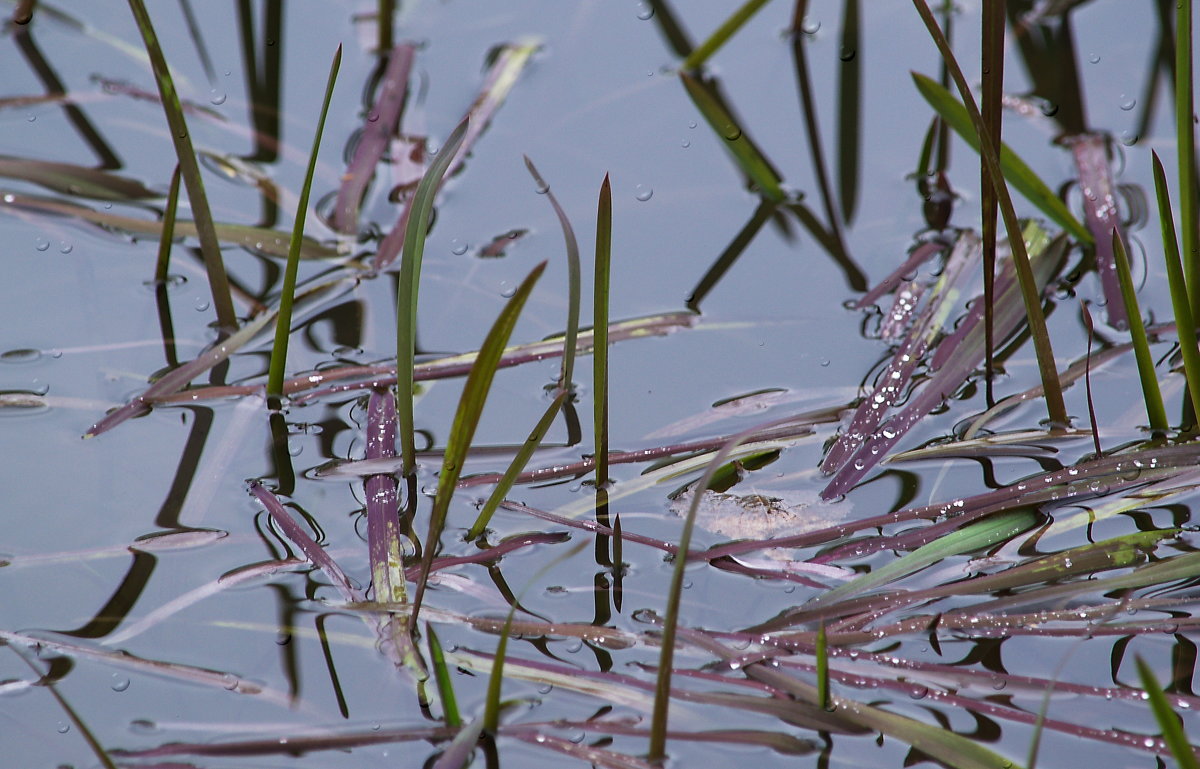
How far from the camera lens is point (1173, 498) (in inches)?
56.4

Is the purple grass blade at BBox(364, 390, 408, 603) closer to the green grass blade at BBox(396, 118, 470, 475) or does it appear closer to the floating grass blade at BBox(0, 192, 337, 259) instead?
the green grass blade at BBox(396, 118, 470, 475)

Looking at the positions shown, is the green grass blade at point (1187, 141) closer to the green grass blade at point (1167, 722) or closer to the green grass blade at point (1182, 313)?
the green grass blade at point (1182, 313)

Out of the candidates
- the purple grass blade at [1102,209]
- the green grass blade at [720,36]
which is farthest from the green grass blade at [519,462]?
the green grass blade at [720,36]

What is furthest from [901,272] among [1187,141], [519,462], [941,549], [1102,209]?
[519,462]

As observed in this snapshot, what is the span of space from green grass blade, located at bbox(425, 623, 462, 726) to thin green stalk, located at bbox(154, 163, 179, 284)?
34.1 inches

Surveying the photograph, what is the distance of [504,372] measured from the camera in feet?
5.56

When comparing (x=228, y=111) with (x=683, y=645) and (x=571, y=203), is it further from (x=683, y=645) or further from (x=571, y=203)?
(x=683, y=645)

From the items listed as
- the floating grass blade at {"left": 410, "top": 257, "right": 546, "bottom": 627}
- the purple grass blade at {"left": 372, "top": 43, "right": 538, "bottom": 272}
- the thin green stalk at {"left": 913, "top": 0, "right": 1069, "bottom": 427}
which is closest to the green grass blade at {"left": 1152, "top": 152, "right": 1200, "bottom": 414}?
the thin green stalk at {"left": 913, "top": 0, "right": 1069, "bottom": 427}

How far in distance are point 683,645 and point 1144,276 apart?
1187mm

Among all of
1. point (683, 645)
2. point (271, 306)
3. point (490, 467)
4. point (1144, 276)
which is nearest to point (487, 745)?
point (683, 645)

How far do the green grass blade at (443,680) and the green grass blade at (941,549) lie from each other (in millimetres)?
466

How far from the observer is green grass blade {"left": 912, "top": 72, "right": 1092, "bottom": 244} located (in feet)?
5.58

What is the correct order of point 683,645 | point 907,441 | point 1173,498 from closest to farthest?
point 683,645
point 1173,498
point 907,441

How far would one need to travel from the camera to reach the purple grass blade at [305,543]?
1327 millimetres
